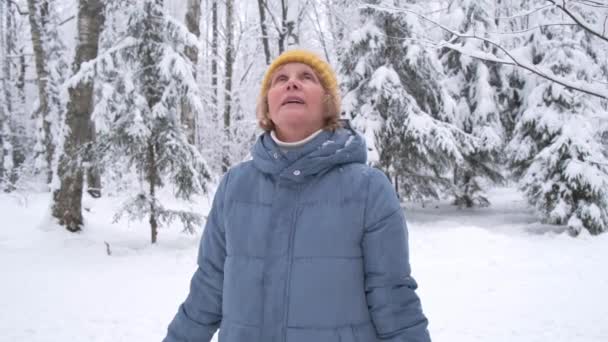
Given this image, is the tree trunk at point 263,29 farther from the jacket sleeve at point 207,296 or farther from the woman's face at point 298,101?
the jacket sleeve at point 207,296

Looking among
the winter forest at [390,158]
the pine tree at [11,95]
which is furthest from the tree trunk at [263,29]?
the pine tree at [11,95]

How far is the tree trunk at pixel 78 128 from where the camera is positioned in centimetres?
927

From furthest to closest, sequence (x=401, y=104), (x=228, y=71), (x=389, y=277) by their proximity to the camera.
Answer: (x=228, y=71) → (x=401, y=104) → (x=389, y=277)

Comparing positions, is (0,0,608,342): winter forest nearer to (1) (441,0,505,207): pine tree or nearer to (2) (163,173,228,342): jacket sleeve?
(1) (441,0,505,207): pine tree

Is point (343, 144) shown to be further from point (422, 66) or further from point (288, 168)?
point (422, 66)

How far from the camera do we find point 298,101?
180 centimetres

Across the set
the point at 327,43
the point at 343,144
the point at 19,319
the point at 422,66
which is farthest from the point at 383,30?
the point at 343,144

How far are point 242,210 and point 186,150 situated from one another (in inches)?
296

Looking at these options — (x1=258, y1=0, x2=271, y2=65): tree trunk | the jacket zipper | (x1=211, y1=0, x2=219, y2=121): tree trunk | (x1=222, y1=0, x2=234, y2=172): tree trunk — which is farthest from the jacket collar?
(x1=222, y1=0, x2=234, y2=172): tree trunk

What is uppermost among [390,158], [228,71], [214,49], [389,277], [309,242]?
[214,49]

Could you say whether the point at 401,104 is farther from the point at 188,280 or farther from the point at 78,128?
the point at 78,128

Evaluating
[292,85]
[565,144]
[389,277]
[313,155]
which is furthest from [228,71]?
[389,277]

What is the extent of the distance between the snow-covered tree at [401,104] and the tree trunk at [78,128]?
6.33 metres

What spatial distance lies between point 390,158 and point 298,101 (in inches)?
442
